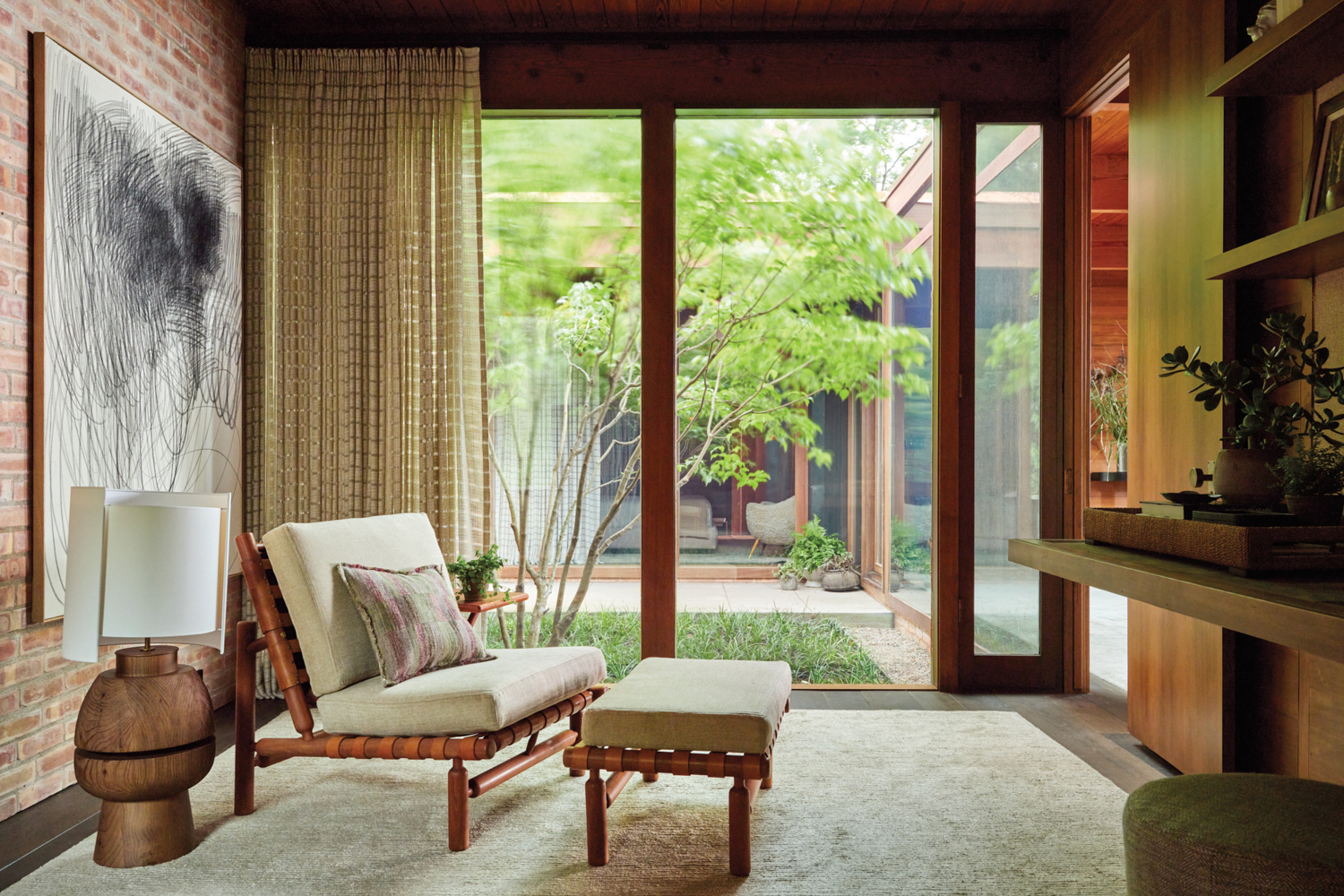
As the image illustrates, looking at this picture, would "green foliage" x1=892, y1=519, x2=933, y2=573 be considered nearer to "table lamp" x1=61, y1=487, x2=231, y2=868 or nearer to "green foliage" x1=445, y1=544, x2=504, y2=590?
"green foliage" x1=445, y1=544, x2=504, y2=590

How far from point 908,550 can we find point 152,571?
9.52ft

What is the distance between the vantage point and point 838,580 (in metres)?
3.84

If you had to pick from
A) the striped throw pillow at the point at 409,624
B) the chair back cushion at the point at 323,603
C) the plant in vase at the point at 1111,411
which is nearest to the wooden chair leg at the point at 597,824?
the striped throw pillow at the point at 409,624

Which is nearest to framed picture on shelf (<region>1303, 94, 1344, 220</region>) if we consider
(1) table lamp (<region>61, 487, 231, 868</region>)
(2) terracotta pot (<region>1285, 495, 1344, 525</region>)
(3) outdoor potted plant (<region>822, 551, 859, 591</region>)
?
(2) terracotta pot (<region>1285, 495, 1344, 525</region>)

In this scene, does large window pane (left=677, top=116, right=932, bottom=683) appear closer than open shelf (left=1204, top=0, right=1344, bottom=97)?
No

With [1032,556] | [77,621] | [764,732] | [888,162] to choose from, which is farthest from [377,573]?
[888,162]

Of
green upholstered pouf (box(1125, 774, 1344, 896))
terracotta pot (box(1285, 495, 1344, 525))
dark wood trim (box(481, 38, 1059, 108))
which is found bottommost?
green upholstered pouf (box(1125, 774, 1344, 896))

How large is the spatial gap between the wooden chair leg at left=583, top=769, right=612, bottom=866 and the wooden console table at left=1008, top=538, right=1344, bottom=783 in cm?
116

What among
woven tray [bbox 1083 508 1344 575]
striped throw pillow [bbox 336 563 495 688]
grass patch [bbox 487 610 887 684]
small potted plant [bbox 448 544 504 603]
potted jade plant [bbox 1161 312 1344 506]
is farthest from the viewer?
grass patch [bbox 487 610 887 684]

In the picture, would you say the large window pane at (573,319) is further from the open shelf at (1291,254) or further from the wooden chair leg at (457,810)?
the open shelf at (1291,254)

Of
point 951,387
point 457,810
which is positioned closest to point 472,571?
point 457,810

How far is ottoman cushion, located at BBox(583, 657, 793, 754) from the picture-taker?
204 cm

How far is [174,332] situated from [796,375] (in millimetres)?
2436

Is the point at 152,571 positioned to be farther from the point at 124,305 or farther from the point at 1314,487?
the point at 1314,487
